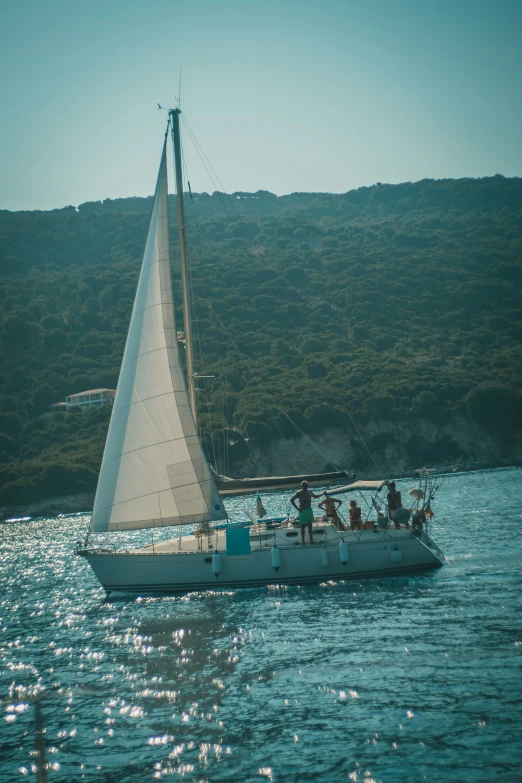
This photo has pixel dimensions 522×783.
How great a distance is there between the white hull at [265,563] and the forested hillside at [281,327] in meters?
20.7

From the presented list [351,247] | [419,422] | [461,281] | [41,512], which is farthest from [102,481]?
[351,247]

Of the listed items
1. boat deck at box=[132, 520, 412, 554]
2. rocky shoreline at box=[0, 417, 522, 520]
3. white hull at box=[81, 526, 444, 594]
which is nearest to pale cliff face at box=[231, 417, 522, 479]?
rocky shoreline at box=[0, 417, 522, 520]

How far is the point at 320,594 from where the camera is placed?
20.5 meters

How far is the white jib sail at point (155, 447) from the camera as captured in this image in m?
21.5

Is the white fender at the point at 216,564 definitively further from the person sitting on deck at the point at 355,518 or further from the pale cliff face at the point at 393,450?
the pale cliff face at the point at 393,450

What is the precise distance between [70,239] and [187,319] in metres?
131

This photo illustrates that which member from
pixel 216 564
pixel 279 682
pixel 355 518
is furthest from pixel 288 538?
pixel 279 682

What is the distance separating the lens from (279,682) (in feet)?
44.2

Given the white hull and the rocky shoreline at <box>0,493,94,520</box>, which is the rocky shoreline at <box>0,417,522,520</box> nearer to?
the rocky shoreline at <box>0,493,94,520</box>

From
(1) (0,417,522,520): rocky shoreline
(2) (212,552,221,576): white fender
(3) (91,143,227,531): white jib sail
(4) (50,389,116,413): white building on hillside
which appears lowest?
(1) (0,417,522,520): rocky shoreline

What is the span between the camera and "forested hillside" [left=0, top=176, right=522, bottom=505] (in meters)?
70.8

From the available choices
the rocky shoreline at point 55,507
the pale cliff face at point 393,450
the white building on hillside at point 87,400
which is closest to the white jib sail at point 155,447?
the rocky shoreline at point 55,507

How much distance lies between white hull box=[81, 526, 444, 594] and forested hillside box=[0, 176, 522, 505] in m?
20.7

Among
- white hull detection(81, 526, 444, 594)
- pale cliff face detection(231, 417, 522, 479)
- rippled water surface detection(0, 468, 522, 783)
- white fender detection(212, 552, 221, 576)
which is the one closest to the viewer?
rippled water surface detection(0, 468, 522, 783)
